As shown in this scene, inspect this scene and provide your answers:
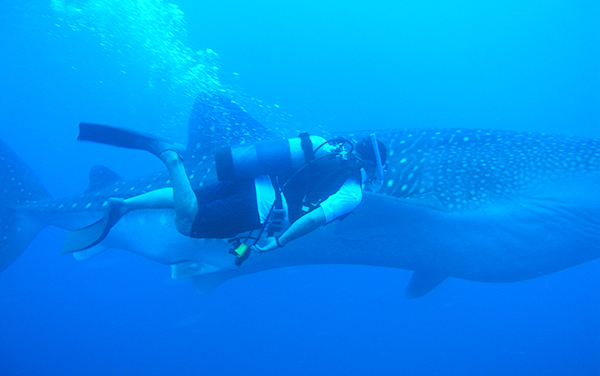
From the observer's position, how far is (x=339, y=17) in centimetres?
5566

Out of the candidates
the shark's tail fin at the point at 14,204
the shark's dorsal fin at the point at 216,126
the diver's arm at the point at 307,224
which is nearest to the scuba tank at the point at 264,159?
the diver's arm at the point at 307,224

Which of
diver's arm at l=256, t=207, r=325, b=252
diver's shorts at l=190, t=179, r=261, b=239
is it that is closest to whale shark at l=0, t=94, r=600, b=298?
diver's arm at l=256, t=207, r=325, b=252

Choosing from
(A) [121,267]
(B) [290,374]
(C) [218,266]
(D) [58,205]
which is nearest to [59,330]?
(A) [121,267]

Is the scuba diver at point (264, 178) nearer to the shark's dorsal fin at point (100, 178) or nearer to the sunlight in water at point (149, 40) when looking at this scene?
the shark's dorsal fin at point (100, 178)

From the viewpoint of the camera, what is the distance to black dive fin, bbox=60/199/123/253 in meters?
3.05

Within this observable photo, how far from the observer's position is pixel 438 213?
10.2 ft

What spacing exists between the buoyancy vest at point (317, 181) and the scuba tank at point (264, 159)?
0.10 metres

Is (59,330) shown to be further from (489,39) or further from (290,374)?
(489,39)

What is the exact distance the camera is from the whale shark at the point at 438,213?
3023mm

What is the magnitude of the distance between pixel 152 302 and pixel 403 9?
6112 cm

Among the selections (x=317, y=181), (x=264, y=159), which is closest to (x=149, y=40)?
(x=264, y=159)

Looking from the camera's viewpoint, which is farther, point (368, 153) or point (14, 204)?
point (14, 204)

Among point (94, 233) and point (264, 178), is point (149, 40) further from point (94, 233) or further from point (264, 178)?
point (264, 178)

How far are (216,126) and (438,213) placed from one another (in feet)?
9.94
